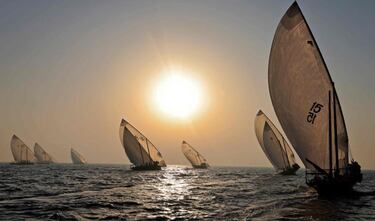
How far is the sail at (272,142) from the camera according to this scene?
307ft

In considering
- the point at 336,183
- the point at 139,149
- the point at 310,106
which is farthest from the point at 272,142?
the point at 310,106

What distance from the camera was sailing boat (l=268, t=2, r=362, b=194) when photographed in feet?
130

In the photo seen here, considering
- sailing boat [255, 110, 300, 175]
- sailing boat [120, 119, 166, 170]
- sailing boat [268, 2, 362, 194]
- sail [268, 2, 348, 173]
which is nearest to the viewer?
sailing boat [268, 2, 362, 194]

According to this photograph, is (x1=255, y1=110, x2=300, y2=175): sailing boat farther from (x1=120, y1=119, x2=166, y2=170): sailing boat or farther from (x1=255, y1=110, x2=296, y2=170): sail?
(x1=120, y1=119, x2=166, y2=170): sailing boat

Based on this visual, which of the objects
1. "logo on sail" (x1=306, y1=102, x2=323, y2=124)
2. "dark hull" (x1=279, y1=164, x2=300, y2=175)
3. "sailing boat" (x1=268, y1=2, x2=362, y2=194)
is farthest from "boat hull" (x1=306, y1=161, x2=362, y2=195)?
"dark hull" (x1=279, y1=164, x2=300, y2=175)

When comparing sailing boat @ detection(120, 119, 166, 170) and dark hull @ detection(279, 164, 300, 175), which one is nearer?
dark hull @ detection(279, 164, 300, 175)

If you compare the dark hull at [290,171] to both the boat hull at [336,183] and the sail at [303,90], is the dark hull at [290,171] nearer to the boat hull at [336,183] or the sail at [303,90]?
the sail at [303,90]

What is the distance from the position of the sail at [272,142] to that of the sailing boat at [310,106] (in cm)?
5176

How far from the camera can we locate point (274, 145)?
9512 cm

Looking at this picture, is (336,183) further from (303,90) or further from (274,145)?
(274,145)

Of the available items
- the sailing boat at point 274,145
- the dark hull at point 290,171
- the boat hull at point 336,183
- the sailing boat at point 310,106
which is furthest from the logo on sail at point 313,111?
the dark hull at point 290,171

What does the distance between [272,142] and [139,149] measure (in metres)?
38.7

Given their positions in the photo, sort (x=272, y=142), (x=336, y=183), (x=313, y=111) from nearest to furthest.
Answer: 1. (x=336, y=183)
2. (x=313, y=111)
3. (x=272, y=142)

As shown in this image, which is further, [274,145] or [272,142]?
[274,145]
